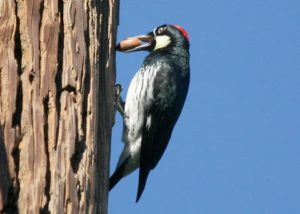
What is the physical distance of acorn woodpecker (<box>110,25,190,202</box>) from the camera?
4.94m

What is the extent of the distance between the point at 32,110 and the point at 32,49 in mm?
275

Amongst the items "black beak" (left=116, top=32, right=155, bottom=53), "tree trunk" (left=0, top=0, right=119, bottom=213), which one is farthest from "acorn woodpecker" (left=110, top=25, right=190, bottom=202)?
"tree trunk" (left=0, top=0, right=119, bottom=213)

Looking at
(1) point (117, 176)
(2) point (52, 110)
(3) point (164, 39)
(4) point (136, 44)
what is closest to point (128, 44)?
(4) point (136, 44)

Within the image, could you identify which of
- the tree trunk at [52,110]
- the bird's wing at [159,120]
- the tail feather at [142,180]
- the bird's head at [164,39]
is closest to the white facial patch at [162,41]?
the bird's head at [164,39]

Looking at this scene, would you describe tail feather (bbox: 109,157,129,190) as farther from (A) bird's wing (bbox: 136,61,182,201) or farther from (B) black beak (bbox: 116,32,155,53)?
(B) black beak (bbox: 116,32,155,53)

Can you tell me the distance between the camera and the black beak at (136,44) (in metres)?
4.97

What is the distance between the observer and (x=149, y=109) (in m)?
5.13

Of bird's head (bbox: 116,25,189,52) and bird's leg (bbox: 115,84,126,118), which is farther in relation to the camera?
bird's head (bbox: 116,25,189,52)

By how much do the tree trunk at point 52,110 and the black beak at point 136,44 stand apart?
181 cm

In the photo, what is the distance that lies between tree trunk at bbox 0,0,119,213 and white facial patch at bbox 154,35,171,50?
2.62 m

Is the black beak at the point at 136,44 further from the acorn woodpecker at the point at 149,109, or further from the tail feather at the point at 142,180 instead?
the tail feather at the point at 142,180

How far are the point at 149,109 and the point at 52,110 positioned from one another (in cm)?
241

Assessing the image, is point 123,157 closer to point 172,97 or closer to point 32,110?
point 172,97

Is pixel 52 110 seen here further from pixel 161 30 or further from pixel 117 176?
pixel 161 30
